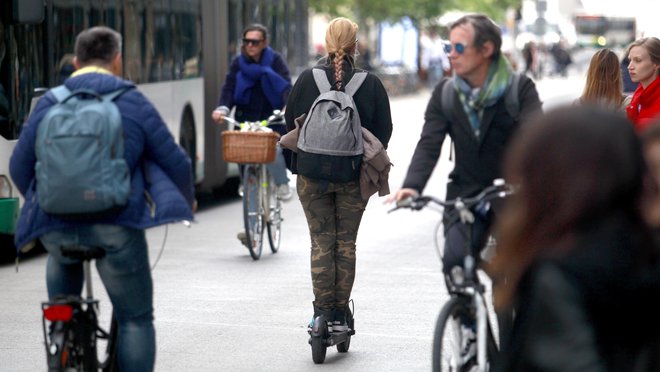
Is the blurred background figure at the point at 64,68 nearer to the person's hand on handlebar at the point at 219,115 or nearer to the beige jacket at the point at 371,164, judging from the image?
the person's hand on handlebar at the point at 219,115

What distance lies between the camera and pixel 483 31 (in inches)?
229

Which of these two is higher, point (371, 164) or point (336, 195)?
point (371, 164)

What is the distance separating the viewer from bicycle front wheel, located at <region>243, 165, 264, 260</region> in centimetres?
1172

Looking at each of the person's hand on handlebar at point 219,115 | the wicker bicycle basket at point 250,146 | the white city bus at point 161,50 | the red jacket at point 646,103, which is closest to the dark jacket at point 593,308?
the red jacket at point 646,103

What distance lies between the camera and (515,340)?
2.79 m

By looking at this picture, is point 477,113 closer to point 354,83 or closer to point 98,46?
point 98,46

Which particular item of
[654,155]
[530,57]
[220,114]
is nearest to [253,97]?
[220,114]

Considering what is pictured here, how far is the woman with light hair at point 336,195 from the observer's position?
293 inches

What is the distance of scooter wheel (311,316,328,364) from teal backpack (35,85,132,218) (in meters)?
2.30

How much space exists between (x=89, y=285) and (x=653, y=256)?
10.5ft

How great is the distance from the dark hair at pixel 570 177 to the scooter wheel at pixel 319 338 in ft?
15.1

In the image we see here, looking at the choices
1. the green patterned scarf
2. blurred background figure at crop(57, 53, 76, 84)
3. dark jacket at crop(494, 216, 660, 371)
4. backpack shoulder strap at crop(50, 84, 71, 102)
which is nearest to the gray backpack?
the green patterned scarf

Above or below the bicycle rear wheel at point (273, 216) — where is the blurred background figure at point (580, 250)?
above

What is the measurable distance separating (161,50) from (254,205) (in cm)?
317
